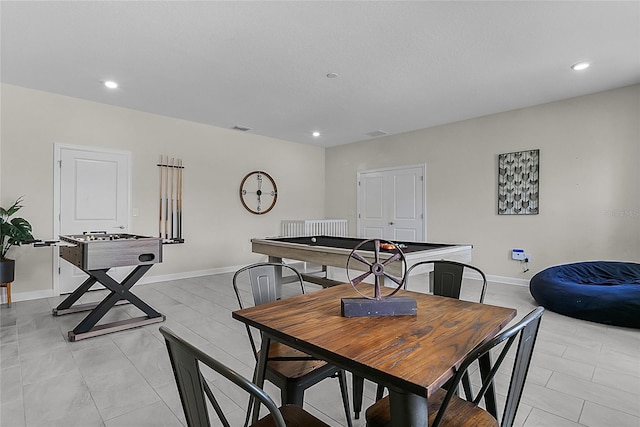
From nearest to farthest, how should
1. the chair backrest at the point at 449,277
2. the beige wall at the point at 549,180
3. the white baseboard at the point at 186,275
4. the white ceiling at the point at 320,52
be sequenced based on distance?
the chair backrest at the point at 449,277
the white ceiling at the point at 320,52
the beige wall at the point at 549,180
the white baseboard at the point at 186,275

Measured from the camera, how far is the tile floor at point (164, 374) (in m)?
1.90

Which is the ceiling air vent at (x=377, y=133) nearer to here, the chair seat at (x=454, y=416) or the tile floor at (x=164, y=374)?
the tile floor at (x=164, y=374)

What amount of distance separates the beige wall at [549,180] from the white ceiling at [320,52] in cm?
39

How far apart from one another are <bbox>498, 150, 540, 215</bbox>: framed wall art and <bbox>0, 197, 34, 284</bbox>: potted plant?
251 inches

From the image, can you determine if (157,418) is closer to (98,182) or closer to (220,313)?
(220,313)

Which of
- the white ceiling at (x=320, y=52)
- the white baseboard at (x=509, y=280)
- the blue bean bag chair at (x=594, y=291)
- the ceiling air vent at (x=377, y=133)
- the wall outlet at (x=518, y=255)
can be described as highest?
the ceiling air vent at (x=377, y=133)

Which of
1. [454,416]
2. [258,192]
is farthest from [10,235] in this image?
[454,416]

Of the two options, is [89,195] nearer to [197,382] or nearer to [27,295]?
[27,295]

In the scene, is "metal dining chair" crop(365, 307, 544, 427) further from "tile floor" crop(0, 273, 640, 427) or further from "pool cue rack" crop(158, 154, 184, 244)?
"pool cue rack" crop(158, 154, 184, 244)

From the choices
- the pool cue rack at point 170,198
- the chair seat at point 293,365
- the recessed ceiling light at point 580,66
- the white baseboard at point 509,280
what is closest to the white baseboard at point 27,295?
the pool cue rack at point 170,198

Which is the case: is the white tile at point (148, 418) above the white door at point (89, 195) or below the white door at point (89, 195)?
below

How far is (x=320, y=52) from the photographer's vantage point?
3.28m

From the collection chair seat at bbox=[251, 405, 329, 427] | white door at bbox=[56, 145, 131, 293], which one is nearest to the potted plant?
white door at bbox=[56, 145, 131, 293]

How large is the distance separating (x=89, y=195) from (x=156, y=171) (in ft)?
3.27
